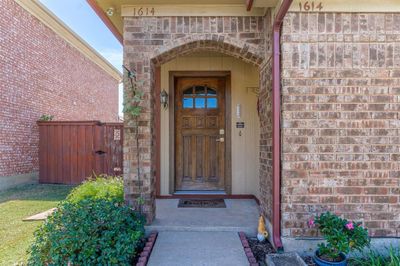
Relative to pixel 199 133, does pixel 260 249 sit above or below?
below

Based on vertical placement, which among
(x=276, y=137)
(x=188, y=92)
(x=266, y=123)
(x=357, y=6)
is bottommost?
(x=276, y=137)

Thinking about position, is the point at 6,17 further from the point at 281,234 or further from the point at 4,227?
the point at 281,234

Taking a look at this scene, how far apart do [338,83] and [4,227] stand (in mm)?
4682

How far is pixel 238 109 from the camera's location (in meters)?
4.66

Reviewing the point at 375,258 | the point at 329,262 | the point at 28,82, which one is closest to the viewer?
the point at 329,262

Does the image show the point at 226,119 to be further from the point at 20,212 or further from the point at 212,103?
the point at 20,212

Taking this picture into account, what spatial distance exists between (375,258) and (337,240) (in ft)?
1.99

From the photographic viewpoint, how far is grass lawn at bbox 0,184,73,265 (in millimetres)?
2770

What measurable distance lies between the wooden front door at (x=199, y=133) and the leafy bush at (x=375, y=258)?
260 cm

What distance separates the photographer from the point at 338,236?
235cm

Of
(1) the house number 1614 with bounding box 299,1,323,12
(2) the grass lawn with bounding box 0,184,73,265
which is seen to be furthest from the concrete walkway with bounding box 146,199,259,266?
(1) the house number 1614 with bounding box 299,1,323,12

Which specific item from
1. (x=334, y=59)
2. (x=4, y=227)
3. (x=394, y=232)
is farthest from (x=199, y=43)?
(x=4, y=227)

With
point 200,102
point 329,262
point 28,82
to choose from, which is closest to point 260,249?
point 329,262

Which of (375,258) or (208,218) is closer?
(375,258)
